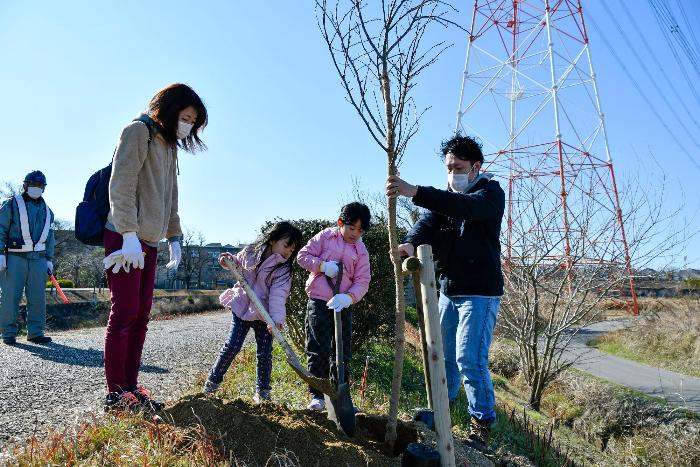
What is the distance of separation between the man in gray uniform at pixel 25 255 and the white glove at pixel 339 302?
4207 mm

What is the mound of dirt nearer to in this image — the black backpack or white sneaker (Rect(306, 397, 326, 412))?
white sneaker (Rect(306, 397, 326, 412))

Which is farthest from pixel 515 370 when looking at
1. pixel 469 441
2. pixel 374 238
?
pixel 469 441

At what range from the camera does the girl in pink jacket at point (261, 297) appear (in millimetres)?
3318

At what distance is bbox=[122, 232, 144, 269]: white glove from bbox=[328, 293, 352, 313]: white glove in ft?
4.01

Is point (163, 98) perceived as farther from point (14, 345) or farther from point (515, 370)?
point (515, 370)

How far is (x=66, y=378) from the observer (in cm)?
391

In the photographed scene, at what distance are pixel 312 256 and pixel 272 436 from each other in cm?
155

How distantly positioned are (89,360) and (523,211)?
5.54 metres

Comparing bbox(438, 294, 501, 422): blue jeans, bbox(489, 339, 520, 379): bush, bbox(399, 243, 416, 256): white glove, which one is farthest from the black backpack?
bbox(489, 339, 520, 379): bush

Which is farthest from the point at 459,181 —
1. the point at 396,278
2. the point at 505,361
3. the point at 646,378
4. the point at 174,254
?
the point at 646,378

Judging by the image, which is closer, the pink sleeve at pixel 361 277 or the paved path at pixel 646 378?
the pink sleeve at pixel 361 277

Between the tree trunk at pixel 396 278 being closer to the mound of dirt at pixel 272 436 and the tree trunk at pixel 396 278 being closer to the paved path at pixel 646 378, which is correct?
the mound of dirt at pixel 272 436

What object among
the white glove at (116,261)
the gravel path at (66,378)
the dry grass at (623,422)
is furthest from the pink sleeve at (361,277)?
the dry grass at (623,422)

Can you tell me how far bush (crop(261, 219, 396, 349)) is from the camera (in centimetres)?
524
